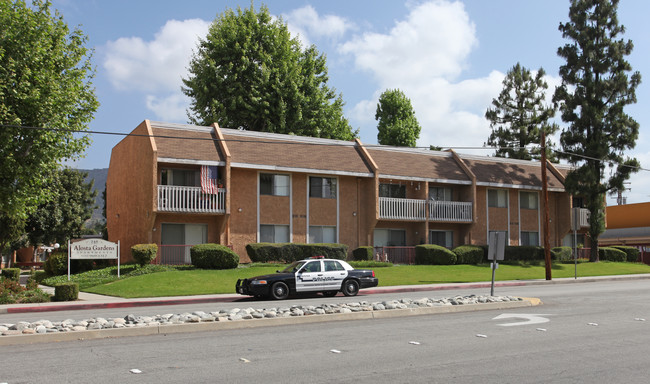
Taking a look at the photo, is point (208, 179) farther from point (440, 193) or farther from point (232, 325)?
point (232, 325)

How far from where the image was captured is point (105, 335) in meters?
11.3

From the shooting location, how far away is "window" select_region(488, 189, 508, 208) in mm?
40312

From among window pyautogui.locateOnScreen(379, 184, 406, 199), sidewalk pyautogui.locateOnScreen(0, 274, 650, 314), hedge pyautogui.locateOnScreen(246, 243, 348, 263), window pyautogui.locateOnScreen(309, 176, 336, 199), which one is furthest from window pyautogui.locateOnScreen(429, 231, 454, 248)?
sidewalk pyautogui.locateOnScreen(0, 274, 650, 314)

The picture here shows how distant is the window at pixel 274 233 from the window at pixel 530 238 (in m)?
17.6

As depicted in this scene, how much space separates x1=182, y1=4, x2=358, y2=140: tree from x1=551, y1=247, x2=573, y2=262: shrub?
18918mm

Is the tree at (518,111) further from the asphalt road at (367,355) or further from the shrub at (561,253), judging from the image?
the asphalt road at (367,355)

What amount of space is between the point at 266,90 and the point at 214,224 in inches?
650

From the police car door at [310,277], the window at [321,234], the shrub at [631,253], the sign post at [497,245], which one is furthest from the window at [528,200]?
the police car door at [310,277]

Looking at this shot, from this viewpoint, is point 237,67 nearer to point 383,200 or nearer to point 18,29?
point 383,200

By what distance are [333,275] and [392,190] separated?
53.8 ft

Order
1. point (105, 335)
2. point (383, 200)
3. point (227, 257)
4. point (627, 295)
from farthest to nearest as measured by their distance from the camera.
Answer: point (383, 200) < point (227, 257) < point (627, 295) < point (105, 335)

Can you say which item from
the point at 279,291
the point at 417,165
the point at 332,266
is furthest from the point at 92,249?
the point at 417,165

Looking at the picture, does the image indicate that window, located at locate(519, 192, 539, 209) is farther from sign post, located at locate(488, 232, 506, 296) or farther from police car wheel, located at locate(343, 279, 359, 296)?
sign post, located at locate(488, 232, 506, 296)

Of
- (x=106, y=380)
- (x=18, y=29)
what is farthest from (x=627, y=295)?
(x=18, y=29)
